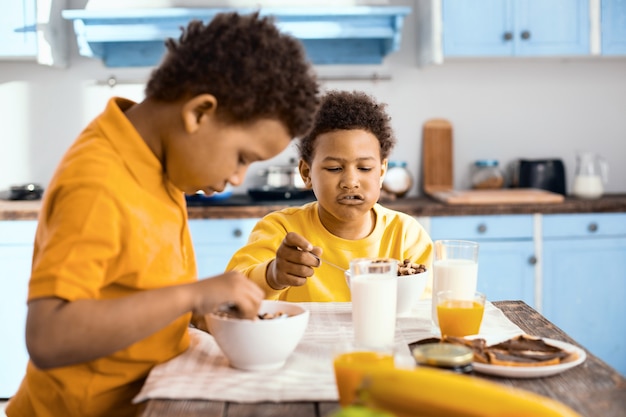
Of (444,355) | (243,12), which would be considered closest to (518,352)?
(444,355)

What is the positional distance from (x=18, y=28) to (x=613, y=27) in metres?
2.91

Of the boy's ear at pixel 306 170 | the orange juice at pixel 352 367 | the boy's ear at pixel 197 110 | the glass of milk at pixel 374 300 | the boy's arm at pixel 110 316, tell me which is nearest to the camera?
the orange juice at pixel 352 367

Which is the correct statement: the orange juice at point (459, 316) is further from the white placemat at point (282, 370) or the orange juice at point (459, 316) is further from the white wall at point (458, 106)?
the white wall at point (458, 106)

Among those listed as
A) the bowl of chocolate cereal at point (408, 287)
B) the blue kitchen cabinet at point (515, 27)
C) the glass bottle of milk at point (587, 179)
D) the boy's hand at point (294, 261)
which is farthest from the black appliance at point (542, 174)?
the boy's hand at point (294, 261)

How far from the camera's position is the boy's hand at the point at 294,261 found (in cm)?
143

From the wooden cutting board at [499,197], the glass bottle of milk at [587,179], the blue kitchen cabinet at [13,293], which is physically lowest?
the blue kitchen cabinet at [13,293]

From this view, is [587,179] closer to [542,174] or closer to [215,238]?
[542,174]

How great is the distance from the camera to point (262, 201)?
11.8 feet

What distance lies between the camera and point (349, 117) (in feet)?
6.23

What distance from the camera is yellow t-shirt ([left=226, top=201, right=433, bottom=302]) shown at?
5.93 ft

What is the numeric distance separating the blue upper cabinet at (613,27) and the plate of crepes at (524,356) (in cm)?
290

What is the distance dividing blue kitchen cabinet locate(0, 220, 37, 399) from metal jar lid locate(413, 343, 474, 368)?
106 inches

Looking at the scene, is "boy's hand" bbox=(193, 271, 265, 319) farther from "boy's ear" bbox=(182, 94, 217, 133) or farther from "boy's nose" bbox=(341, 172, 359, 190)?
"boy's nose" bbox=(341, 172, 359, 190)

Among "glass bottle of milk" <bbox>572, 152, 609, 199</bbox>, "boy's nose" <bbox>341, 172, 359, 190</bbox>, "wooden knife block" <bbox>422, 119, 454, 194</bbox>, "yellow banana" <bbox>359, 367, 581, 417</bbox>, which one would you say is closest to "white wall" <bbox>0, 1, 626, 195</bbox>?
"wooden knife block" <bbox>422, 119, 454, 194</bbox>
